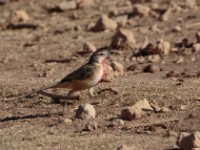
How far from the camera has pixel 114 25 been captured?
1920cm

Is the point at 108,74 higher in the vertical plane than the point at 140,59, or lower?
lower

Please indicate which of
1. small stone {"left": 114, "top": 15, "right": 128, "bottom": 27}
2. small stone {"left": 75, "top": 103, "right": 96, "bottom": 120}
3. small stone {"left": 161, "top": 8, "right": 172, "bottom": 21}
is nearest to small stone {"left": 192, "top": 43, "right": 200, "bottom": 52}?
small stone {"left": 161, "top": 8, "right": 172, "bottom": 21}

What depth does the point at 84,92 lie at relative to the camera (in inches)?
518

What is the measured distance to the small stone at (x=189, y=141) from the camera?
30.6ft

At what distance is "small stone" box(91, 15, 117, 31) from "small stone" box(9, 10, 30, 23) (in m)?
2.40

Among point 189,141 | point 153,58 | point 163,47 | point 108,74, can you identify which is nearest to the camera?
point 189,141

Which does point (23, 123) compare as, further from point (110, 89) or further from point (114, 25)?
point (114, 25)

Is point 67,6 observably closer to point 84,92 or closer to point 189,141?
point 84,92

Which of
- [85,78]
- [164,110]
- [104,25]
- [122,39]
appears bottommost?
[164,110]

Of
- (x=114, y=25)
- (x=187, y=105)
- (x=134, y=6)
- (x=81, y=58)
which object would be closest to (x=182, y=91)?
(x=187, y=105)

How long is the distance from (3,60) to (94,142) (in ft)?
23.4

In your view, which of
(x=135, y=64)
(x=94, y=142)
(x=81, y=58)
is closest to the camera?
(x=94, y=142)

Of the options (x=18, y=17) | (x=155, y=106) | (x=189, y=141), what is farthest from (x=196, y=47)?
(x=189, y=141)

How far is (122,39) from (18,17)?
14.5 ft
